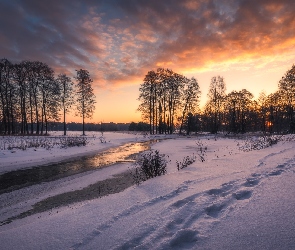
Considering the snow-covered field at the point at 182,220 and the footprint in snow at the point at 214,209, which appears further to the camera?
the footprint in snow at the point at 214,209

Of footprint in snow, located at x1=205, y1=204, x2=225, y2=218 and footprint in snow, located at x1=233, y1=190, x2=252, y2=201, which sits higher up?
footprint in snow, located at x1=233, y1=190, x2=252, y2=201

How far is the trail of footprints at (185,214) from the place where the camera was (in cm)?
236

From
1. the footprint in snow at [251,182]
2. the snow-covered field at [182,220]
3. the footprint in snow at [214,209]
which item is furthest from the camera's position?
the footprint in snow at [251,182]

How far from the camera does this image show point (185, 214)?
3012 millimetres

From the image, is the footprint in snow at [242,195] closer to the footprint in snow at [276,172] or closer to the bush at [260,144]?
the footprint in snow at [276,172]

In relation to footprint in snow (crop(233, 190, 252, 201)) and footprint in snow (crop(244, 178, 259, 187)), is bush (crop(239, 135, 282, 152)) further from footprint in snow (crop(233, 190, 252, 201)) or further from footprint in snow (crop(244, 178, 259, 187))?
footprint in snow (crop(233, 190, 252, 201))

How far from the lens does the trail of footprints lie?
2.36 m

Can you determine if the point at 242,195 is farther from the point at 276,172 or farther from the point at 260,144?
the point at 260,144

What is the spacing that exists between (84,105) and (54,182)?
26.2m

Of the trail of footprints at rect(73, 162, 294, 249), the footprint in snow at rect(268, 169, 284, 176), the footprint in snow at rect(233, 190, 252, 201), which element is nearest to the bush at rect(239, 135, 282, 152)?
the footprint in snow at rect(268, 169, 284, 176)

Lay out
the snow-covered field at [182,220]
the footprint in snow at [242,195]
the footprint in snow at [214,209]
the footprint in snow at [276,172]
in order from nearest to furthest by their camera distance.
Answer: the snow-covered field at [182,220] < the footprint in snow at [214,209] < the footprint in snow at [242,195] < the footprint in snow at [276,172]

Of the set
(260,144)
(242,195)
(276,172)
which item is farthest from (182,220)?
(260,144)

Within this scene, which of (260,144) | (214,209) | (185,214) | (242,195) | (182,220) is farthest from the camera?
(260,144)

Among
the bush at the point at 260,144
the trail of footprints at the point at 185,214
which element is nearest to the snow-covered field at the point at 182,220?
the trail of footprints at the point at 185,214
